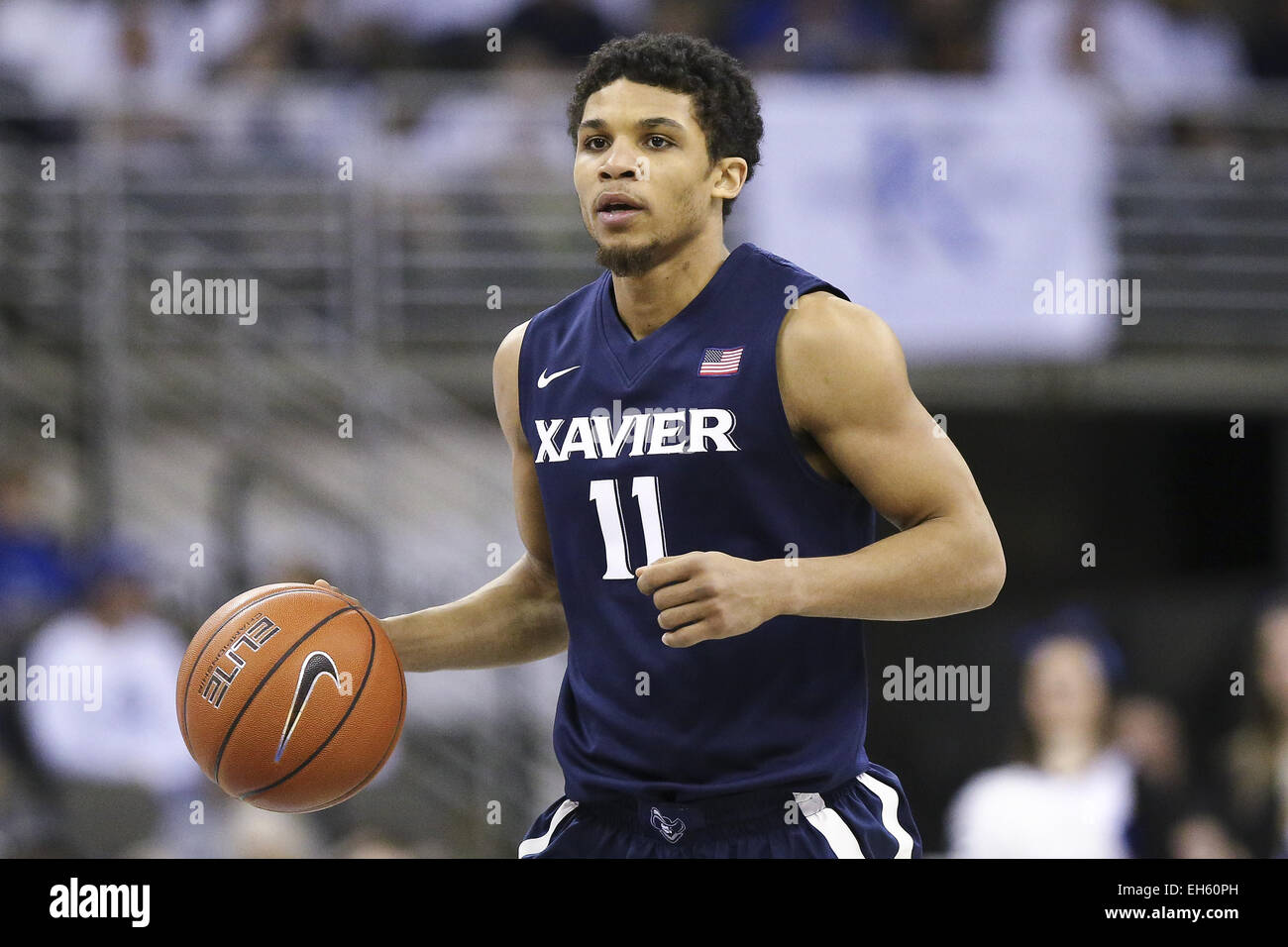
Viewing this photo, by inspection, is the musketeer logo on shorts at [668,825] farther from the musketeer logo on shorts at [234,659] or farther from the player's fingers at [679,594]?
the musketeer logo on shorts at [234,659]

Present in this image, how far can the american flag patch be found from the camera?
3.04 meters

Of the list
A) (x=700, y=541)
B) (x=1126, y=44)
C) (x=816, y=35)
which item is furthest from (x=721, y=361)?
(x=1126, y=44)

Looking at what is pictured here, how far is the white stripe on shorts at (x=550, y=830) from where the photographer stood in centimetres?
319

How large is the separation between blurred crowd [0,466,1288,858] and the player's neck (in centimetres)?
304

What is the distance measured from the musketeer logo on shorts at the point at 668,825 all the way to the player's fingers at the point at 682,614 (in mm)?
557

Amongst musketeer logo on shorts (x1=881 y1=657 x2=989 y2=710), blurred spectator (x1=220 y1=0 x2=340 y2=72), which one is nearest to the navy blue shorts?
musketeer logo on shorts (x1=881 y1=657 x2=989 y2=710)

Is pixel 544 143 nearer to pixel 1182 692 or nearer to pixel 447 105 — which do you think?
pixel 447 105

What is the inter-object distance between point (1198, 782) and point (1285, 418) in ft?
9.09

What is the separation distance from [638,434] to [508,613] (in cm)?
65

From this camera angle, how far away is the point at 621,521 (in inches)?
121
